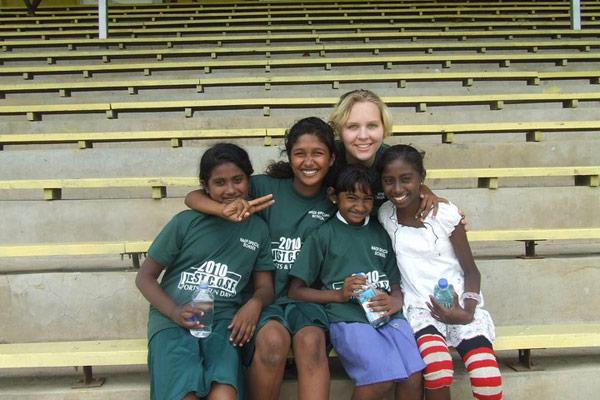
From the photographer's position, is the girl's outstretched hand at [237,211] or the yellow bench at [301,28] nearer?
the girl's outstretched hand at [237,211]

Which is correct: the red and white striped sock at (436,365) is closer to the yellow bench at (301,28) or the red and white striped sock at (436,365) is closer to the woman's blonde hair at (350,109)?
the woman's blonde hair at (350,109)

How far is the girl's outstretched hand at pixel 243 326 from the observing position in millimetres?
1513

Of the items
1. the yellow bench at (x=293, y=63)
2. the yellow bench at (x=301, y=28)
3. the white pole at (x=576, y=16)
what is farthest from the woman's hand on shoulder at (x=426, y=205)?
the white pole at (x=576, y=16)

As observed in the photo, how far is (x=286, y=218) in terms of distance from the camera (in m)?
1.80

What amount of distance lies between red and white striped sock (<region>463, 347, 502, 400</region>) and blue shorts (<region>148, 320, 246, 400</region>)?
2.37 ft

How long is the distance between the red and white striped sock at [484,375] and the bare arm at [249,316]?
0.69 meters

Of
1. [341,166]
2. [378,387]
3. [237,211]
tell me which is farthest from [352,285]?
[341,166]

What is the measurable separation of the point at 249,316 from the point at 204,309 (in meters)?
0.15

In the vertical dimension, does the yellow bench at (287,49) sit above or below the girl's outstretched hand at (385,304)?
above

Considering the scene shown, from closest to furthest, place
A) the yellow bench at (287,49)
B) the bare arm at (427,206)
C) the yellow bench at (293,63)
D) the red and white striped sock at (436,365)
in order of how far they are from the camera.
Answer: the red and white striped sock at (436,365), the bare arm at (427,206), the yellow bench at (293,63), the yellow bench at (287,49)

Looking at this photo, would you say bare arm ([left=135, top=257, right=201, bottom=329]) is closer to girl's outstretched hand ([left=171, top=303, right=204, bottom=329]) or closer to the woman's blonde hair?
girl's outstretched hand ([left=171, top=303, right=204, bottom=329])

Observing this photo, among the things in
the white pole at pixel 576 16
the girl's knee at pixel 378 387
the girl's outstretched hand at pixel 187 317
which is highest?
the white pole at pixel 576 16

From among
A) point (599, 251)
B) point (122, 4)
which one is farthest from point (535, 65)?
point (122, 4)

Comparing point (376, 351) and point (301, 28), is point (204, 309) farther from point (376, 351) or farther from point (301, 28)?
point (301, 28)
